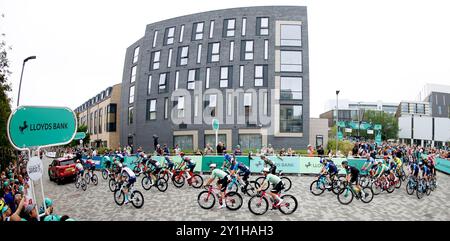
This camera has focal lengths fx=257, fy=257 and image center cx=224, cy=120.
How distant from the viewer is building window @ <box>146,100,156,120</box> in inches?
1302

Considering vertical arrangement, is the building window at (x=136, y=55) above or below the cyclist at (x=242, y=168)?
above

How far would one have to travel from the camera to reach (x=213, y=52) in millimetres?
31109

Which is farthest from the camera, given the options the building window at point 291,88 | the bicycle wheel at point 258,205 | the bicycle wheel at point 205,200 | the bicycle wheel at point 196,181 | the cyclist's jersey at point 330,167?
the building window at point 291,88

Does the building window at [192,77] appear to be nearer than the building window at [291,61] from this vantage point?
No

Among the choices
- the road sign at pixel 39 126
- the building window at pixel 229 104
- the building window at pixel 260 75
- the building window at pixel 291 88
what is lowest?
the road sign at pixel 39 126

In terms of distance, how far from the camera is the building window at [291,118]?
94.1 ft

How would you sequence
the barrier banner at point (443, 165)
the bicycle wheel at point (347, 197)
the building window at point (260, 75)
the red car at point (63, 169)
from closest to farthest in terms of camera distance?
the bicycle wheel at point (347, 197) < the red car at point (63, 169) < the barrier banner at point (443, 165) < the building window at point (260, 75)

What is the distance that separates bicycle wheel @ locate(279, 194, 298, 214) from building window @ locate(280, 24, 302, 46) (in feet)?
77.5

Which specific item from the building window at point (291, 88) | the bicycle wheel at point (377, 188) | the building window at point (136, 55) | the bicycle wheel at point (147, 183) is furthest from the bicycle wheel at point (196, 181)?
the building window at point (136, 55)

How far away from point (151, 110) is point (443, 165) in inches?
1186

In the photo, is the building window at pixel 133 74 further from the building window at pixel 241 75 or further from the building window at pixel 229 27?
the building window at pixel 241 75

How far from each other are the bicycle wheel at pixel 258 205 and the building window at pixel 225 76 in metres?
21.8
